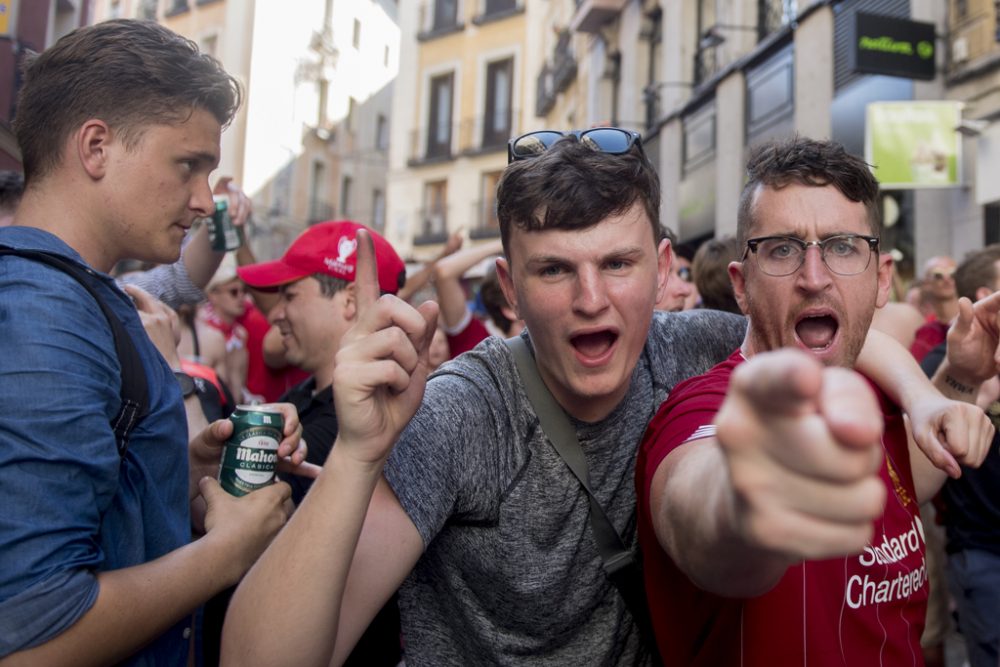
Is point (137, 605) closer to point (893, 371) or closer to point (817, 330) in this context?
point (817, 330)

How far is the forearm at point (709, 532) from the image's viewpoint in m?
1.18

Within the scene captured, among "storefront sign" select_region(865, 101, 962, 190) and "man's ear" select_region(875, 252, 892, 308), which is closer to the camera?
"man's ear" select_region(875, 252, 892, 308)

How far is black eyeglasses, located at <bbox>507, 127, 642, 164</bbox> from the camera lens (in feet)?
7.33

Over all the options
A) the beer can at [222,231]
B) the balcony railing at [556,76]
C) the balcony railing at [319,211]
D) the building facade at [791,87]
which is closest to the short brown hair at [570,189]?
the beer can at [222,231]

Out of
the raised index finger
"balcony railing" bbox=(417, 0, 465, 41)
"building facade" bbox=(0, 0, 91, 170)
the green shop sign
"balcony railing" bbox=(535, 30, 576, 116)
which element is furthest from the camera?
"balcony railing" bbox=(417, 0, 465, 41)

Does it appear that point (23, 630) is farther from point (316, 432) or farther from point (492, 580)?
point (316, 432)

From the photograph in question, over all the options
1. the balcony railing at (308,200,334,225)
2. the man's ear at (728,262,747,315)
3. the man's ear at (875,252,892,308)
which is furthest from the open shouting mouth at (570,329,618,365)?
the balcony railing at (308,200,334,225)

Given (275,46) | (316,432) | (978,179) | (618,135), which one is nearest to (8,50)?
(316,432)

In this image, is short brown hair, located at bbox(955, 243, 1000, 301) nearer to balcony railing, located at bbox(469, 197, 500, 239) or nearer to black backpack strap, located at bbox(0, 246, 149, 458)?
black backpack strap, located at bbox(0, 246, 149, 458)

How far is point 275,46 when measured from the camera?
30.4 m

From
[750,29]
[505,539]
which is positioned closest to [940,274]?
[505,539]

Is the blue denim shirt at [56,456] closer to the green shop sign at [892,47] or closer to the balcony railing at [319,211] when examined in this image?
the green shop sign at [892,47]

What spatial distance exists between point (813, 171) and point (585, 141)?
0.59 metres

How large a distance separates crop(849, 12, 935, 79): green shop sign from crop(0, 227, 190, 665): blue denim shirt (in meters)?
9.65
